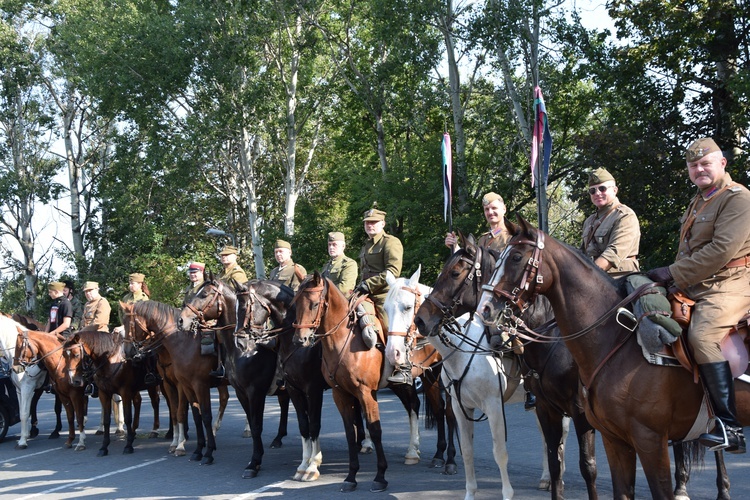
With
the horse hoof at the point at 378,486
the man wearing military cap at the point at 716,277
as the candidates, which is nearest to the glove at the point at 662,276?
the man wearing military cap at the point at 716,277

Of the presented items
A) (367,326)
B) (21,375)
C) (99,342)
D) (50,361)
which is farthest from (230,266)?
(21,375)

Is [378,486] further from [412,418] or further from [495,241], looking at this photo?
[495,241]

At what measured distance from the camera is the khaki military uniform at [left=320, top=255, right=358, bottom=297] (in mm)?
10547

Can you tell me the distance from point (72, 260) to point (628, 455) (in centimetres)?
3549

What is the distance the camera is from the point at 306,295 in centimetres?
898

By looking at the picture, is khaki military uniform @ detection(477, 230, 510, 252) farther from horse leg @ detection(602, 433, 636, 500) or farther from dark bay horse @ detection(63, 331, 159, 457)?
dark bay horse @ detection(63, 331, 159, 457)

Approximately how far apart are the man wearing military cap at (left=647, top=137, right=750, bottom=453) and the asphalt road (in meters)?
3.16

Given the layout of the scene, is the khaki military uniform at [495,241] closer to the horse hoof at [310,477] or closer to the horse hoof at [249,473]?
the horse hoof at [310,477]

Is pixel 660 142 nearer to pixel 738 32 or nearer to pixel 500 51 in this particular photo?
pixel 738 32

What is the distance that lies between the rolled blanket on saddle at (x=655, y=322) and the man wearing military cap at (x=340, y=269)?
18.3ft

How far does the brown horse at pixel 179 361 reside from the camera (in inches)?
444

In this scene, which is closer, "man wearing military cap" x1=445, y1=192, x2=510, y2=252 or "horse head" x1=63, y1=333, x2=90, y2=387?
"man wearing military cap" x1=445, y1=192, x2=510, y2=252

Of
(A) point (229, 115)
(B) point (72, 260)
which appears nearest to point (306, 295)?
(A) point (229, 115)

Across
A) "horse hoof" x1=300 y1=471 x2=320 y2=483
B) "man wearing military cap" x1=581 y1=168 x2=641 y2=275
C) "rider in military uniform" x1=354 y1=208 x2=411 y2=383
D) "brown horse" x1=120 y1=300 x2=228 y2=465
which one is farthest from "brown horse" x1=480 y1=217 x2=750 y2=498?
"brown horse" x1=120 y1=300 x2=228 y2=465
